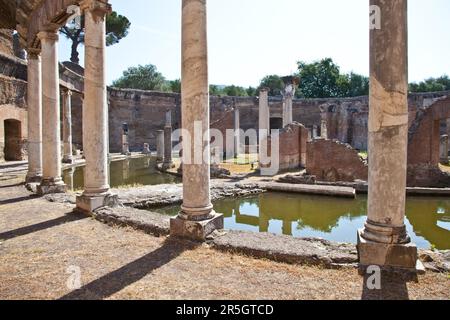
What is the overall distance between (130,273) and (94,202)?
3.37 metres

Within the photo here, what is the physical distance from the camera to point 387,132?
403cm

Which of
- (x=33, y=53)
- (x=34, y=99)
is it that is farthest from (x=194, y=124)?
(x=33, y=53)

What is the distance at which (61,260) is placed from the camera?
429cm

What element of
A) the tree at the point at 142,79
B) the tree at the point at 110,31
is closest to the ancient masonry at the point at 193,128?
the tree at the point at 110,31

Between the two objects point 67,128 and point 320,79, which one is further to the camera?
point 320,79

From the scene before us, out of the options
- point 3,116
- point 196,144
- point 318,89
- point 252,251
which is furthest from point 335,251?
point 318,89

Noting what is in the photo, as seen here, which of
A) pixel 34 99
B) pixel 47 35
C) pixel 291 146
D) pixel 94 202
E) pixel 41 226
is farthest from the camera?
pixel 291 146

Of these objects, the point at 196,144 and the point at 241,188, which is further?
the point at 241,188

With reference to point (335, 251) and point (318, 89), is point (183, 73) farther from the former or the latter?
point (318, 89)

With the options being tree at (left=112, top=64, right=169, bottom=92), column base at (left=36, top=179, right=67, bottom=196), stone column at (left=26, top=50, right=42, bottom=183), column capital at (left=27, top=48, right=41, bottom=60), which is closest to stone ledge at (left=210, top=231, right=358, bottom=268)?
column base at (left=36, top=179, right=67, bottom=196)

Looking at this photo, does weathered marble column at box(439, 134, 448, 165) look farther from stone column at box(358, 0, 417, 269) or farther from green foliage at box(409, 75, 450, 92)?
green foliage at box(409, 75, 450, 92)

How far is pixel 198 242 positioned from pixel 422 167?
47.1 ft

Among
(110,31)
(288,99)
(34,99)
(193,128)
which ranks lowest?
(193,128)

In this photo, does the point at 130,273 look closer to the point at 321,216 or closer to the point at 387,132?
the point at 387,132
